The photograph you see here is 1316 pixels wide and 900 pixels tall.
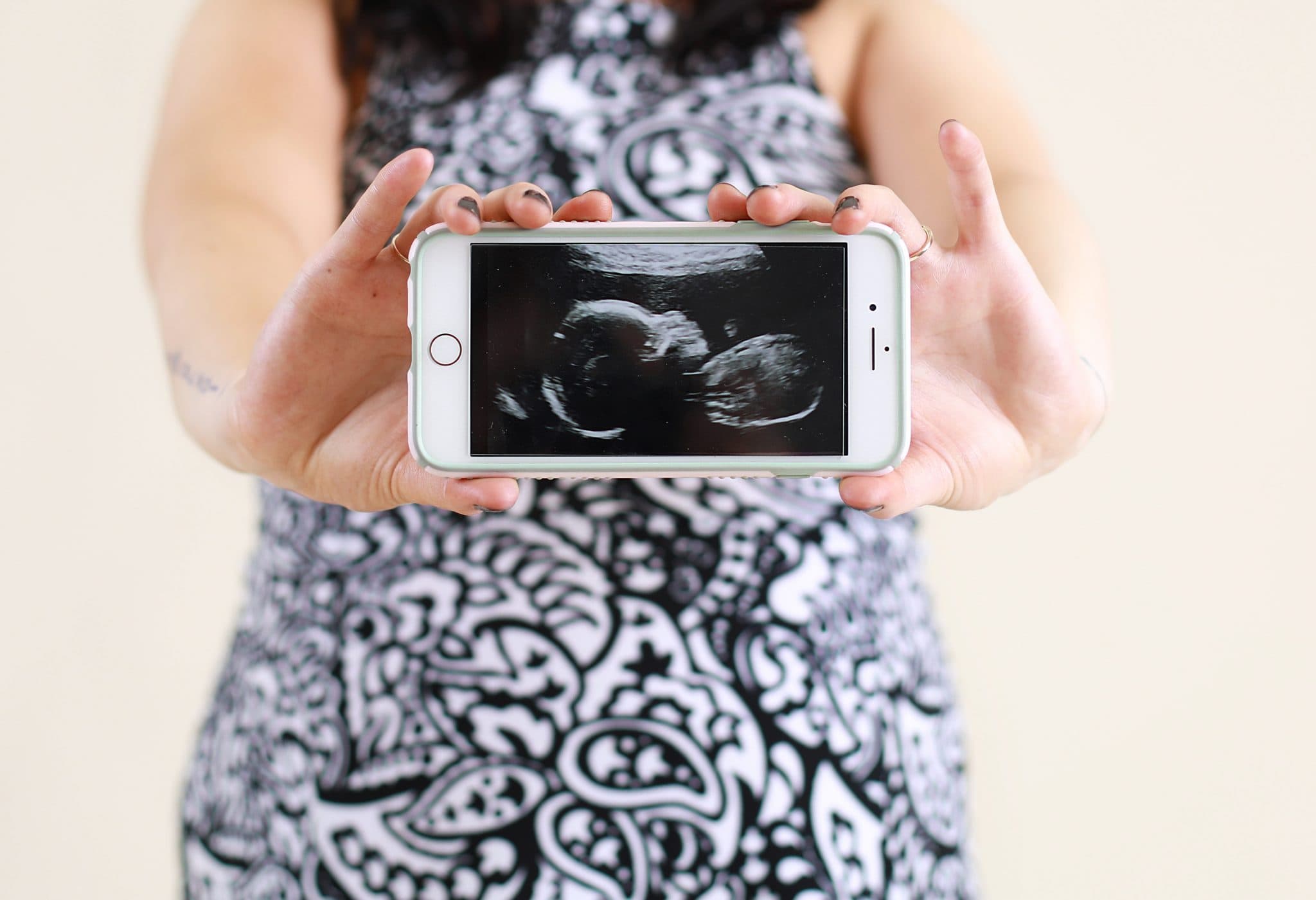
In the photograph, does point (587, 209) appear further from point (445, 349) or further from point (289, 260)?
point (289, 260)

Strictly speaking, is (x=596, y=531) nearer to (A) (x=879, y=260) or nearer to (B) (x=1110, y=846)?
(A) (x=879, y=260)

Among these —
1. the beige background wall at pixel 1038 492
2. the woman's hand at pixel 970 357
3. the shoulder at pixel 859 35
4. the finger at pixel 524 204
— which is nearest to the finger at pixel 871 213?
the woman's hand at pixel 970 357

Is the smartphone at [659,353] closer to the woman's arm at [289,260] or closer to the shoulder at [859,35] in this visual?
the woman's arm at [289,260]

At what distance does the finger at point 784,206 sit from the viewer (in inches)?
14.0

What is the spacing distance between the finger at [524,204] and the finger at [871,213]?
0.11 metres

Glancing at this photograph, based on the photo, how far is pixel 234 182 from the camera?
1.69 ft

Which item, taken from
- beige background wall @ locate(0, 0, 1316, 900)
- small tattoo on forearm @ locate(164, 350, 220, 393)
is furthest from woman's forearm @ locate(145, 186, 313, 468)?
beige background wall @ locate(0, 0, 1316, 900)

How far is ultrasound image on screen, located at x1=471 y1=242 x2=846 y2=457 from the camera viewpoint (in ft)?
1.26

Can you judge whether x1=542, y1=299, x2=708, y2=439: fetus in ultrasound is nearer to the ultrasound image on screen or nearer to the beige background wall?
the ultrasound image on screen

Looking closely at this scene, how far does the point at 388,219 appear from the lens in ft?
1.11

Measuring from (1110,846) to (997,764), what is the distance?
13 centimetres

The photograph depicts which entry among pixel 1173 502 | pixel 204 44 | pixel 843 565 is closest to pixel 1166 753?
pixel 1173 502

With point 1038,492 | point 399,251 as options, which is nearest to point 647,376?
point 399,251

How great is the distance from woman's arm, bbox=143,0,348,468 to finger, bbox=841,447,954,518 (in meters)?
0.27
